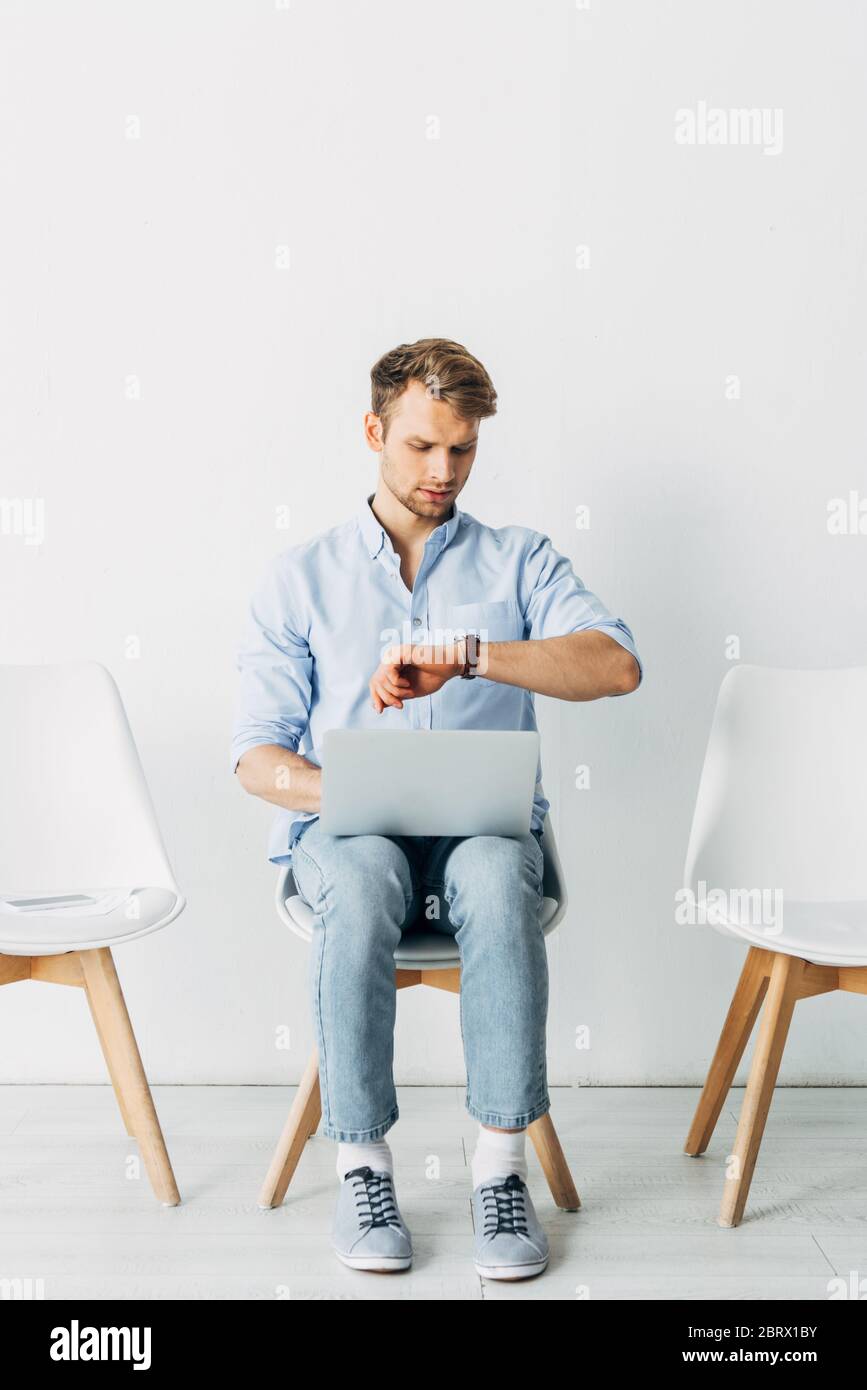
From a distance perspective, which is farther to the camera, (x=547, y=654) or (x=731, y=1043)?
(x=731, y=1043)

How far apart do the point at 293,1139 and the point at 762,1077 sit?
65 centimetres

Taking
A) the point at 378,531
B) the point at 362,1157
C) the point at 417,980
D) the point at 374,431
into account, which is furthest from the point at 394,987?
the point at 374,431

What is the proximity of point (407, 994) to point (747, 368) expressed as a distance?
4.22 feet

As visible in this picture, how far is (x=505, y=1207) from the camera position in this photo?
1582mm

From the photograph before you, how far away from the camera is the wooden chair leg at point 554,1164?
1.77m

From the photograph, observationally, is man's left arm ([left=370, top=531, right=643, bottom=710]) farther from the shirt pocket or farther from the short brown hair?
the short brown hair

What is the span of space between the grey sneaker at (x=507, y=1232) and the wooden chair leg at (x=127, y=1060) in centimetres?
47

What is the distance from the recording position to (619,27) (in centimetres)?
228

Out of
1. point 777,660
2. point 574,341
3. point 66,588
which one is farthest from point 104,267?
point 777,660

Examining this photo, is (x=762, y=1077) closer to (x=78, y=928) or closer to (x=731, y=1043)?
(x=731, y=1043)

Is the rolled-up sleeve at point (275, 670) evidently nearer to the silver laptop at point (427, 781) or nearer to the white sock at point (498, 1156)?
the silver laptop at point (427, 781)

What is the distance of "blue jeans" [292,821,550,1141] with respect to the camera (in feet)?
5.15

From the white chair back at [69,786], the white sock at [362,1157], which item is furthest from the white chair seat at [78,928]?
the white sock at [362,1157]

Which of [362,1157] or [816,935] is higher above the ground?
[816,935]
